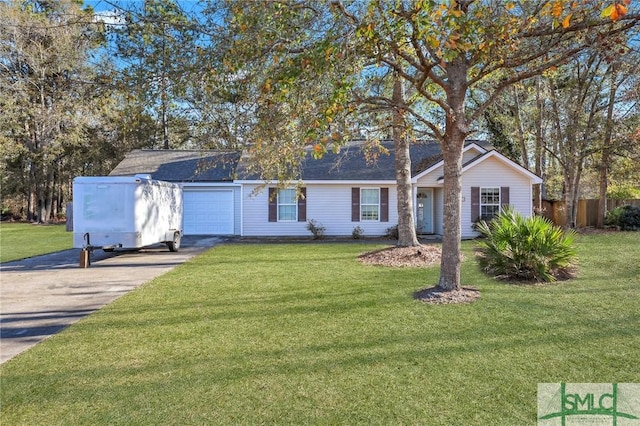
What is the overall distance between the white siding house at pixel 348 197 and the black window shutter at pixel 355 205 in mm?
45

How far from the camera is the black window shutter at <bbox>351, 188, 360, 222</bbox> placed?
58.0ft

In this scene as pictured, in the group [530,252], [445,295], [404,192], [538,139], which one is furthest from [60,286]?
[538,139]

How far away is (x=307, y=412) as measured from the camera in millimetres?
3189

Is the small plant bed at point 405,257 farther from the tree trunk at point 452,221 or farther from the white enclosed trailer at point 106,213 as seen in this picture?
the white enclosed trailer at point 106,213

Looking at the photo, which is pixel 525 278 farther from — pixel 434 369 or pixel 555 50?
pixel 434 369

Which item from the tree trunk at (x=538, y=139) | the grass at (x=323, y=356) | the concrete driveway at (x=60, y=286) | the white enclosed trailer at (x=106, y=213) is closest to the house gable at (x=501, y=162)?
the tree trunk at (x=538, y=139)

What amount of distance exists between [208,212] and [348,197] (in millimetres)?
6886

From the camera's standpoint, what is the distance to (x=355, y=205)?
17719 mm

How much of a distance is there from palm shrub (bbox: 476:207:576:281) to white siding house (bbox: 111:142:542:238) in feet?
27.8

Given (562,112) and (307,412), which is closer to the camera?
(307,412)

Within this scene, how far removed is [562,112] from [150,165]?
20.7 meters

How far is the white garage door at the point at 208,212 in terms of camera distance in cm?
1905

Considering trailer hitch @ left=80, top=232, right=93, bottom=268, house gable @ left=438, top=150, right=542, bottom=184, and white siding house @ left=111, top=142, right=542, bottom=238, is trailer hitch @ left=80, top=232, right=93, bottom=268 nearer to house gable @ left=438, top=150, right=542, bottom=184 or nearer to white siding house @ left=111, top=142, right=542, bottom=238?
white siding house @ left=111, top=142, right=542, bottom=238

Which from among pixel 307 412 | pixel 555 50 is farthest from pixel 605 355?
pixel 555 50
